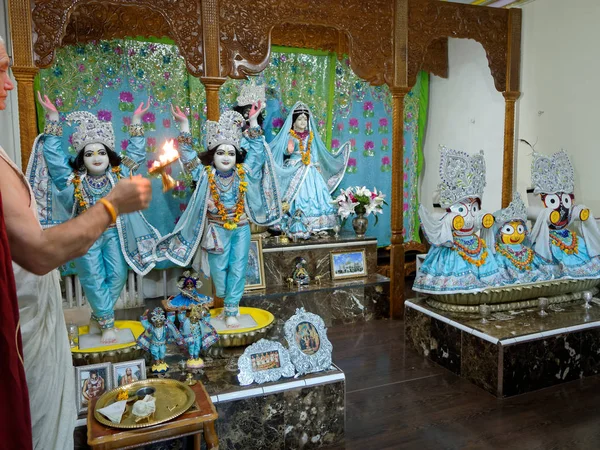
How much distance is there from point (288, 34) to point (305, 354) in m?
4.27

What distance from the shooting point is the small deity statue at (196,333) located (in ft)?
9.89

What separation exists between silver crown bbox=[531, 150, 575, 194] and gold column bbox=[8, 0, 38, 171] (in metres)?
3.97

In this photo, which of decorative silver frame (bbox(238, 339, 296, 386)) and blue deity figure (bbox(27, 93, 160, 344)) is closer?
decorative silver frame (bbox(238, 339, 296, 386))

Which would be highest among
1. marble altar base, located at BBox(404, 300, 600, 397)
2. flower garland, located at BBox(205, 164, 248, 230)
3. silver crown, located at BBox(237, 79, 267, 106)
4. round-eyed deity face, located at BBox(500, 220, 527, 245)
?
silver crown, located at BBox(237, 79, 267, 106)

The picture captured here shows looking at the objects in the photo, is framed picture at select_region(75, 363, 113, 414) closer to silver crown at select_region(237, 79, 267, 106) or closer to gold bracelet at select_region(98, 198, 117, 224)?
gold bracelet at select_region(98, 198, 117, 224)

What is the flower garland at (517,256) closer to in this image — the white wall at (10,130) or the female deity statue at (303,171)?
the female deity statue at (303,171)

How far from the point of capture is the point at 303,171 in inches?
220

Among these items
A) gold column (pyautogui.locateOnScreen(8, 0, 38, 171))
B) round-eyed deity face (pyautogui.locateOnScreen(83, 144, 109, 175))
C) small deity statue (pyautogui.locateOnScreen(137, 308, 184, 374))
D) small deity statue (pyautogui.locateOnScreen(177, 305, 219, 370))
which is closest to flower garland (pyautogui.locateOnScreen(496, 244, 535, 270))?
small deity statue (pyautogui.locateOnScreen(177, 305, 219, 370))

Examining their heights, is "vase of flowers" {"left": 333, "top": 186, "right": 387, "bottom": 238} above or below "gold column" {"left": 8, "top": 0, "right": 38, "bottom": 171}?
below

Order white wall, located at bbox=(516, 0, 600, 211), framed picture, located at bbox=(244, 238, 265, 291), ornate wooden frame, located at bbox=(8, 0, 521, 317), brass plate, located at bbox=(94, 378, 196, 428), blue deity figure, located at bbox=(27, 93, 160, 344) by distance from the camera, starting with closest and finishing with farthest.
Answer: brass plate, located at bbox=(94, 378, 196, 428)
blue deity figure, located at bbox=(27, 93, 160, 344)
ornate wooden frame, located at bbox=(8, 0, 521, 317)
white wall, located at bbox=(516, 0, 600, 211)
framed picture, located at bbox=(244, 238, 265, 291)

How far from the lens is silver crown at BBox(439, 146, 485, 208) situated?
3836 mm

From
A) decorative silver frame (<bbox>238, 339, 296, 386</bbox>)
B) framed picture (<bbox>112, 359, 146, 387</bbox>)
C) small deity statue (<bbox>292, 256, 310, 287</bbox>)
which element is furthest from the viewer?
small deity statue (<bbox>292, 256, 310, 287</bbox>)

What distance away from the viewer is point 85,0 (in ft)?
12.3

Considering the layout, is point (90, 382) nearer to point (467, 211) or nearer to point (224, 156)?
point (224, 156)
